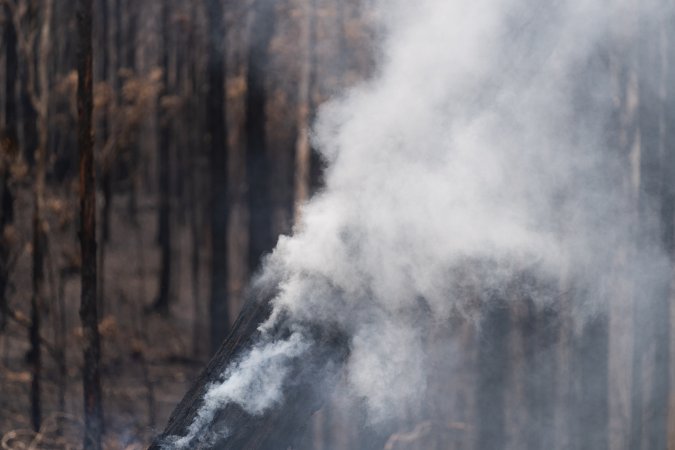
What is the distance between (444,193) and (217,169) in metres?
1.59

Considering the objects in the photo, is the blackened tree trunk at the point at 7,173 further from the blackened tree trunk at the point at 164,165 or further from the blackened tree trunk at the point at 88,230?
the blackened tree trunk at the point at 164,165

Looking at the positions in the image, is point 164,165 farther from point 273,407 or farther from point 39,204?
point 273,407

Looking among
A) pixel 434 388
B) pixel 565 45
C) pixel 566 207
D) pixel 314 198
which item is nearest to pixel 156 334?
pixel 314 198

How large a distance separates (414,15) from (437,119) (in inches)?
30.5

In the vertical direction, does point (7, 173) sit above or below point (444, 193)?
above

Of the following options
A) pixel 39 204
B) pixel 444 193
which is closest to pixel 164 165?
pixel 39 204

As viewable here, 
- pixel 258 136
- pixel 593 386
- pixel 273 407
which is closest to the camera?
pixel 273 407

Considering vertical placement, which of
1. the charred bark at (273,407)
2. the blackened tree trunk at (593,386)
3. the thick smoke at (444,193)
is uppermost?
the thick smoke at (444,193)

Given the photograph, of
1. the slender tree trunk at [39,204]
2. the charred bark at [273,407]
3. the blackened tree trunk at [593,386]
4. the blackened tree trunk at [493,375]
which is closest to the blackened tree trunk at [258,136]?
the slender tree trunk at [39,204]

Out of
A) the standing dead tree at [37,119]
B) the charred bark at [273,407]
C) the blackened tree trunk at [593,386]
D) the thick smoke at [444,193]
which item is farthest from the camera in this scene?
the standing dead tree at [37,119]

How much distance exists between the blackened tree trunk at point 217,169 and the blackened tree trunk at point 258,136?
16 cm

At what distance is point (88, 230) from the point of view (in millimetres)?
4020

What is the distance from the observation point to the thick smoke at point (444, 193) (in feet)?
8.01

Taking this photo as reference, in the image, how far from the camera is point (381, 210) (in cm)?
263
